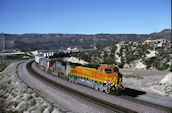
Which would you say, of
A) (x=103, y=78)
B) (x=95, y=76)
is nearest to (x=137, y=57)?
(x=95, y=76)

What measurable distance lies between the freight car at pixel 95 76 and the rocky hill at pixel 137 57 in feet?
74.4

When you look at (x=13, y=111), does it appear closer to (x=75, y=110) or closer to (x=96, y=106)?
(x=75, y=110)

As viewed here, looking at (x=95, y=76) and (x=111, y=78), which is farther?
(x=95, y=76)

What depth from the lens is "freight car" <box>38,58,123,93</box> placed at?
20.4 m

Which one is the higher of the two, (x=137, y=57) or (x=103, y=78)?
(x=137, y=57)

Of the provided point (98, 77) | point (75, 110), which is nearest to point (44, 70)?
point (98, 77)

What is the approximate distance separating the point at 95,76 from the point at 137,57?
1272 inches

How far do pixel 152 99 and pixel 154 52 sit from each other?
34.4 m

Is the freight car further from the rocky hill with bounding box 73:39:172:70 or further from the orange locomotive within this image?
the rocky hill with bounding box 73:39:172:70

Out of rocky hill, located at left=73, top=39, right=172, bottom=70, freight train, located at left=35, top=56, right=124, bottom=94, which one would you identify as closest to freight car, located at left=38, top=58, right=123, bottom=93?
freight train, located at left=35, top=56, right=124, bottom=94

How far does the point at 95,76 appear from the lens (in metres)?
22.4

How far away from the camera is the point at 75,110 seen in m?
16.7

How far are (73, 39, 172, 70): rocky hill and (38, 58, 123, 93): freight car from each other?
74.4 ft

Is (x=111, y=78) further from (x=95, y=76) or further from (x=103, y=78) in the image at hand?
(x=95, y=76)
